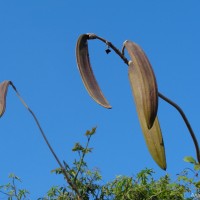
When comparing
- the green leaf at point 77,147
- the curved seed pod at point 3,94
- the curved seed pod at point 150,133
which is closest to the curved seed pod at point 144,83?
the curved seed pod at point 150,133

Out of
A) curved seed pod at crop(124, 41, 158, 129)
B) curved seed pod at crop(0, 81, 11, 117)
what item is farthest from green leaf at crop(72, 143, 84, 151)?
curved seed pod at crop(124, 41, 158, 129)

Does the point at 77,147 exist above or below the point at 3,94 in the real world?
above

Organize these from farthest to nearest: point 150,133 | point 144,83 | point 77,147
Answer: point 77,147 < point 150,133 < point 144,83

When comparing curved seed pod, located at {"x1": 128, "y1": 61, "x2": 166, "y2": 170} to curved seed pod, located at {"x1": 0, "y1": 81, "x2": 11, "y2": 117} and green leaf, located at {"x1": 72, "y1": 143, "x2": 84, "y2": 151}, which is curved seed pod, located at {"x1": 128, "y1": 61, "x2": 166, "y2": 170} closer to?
curved seed pod, located at {"x1": 0, "y1": 81, "x2": 11, "y2": 117}

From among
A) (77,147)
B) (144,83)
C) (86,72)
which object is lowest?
(144,83)

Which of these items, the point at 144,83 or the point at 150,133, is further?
the point at 150,133

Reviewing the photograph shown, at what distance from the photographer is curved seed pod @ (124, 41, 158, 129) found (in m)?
0.69

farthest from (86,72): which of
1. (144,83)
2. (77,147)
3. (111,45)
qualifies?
(77,147)

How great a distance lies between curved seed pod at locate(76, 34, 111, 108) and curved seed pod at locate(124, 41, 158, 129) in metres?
0.07

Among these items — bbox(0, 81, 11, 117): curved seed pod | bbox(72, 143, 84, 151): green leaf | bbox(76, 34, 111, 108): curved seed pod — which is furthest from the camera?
bbox(72, 143, 84, 151): green leaf

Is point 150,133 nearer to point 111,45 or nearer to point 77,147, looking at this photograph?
point 111,45

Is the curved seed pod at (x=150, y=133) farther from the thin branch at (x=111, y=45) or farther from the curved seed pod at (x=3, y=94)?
the curved seed pod at (x=3, y=94)

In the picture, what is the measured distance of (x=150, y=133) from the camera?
0.87 metres

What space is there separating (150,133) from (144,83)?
0.53 ft
